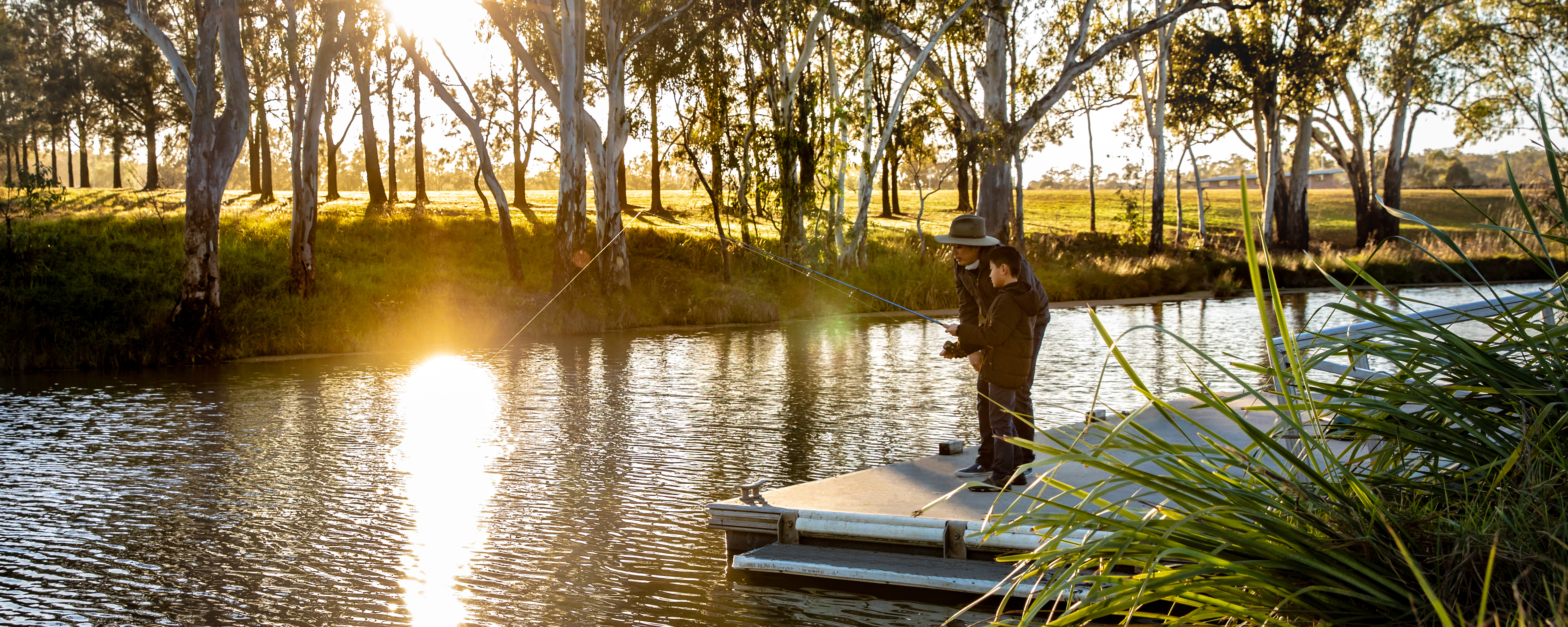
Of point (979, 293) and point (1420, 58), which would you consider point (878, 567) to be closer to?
point (979, 293)

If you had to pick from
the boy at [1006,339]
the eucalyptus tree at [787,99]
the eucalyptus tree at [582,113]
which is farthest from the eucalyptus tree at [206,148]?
the boy at [1006,339]

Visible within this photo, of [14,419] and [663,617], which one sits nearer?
[663,617]

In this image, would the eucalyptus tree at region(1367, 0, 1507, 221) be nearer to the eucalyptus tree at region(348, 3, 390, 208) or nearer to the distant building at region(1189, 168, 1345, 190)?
the eucalyptus tree at region(348, 3, 390, 208)

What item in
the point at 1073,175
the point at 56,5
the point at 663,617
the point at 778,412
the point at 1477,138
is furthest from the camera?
the point at 1073,175

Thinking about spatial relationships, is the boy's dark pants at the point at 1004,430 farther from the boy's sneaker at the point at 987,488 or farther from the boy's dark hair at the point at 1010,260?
the boy's dark hair at the point at 1010,260

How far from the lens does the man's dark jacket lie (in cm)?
686

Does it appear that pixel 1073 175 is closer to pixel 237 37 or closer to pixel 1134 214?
pixel 1134 214

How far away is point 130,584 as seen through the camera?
636 cm

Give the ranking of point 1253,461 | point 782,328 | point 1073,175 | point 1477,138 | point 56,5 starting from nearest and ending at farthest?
point 1253,461 → point 782,328 → point 56,5 → point 1477,138 → point 1073,175

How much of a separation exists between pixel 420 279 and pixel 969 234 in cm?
1968

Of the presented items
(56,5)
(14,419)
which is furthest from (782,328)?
(56,5)

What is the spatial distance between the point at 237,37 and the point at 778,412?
12452 mm

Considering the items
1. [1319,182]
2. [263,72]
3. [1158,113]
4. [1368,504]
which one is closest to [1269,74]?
[1158,113]

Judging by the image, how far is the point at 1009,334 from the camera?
22.1 feet
